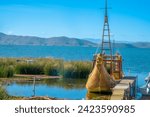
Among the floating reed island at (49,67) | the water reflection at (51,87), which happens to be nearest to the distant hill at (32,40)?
the floating reed island at (49,67)

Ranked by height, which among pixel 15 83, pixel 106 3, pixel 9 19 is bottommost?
pixel 15 83

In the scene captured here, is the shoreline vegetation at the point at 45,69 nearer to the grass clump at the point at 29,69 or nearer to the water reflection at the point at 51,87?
the grass clump at the point at 29,69

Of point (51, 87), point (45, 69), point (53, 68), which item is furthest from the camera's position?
point (53, 68)

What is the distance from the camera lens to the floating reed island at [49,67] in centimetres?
897

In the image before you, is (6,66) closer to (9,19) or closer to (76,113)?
(9,19)

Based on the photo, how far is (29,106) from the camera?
2.40 metres

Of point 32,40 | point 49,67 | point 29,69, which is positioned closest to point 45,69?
point 49,67

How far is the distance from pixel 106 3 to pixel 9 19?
311 cm

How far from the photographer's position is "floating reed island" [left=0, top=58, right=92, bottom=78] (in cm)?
897

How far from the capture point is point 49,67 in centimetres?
946

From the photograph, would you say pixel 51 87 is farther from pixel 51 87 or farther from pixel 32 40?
pixel 32 40

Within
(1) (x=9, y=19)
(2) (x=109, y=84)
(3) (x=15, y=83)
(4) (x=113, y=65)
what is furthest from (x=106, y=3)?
(1) (x=9, y=19)

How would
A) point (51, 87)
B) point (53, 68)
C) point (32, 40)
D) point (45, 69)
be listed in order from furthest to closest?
point (32, 40) < point (53, 68) < point (45, 69) < point (51, 87)

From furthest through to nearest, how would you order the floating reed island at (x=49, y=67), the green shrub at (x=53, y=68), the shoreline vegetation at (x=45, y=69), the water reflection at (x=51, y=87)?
the green shrub at (x=53, y=68) < the floating reed island at (x=49, y=67) < the shoreline vegetation at (x=45, y=69) < the water reflection at (x=51, y=87)
